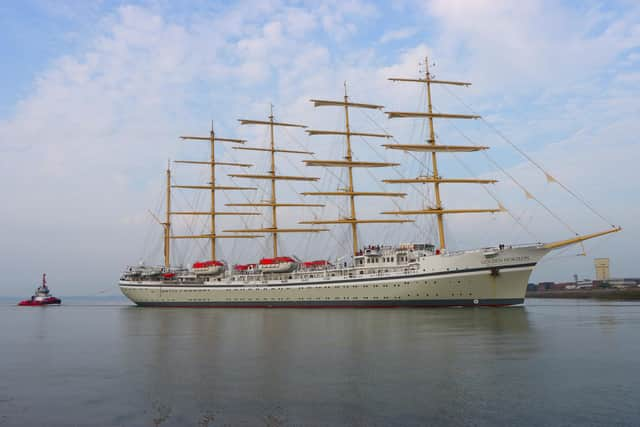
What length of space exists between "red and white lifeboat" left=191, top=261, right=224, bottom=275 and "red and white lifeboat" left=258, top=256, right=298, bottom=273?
850cm

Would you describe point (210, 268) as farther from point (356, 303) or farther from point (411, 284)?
point (411, 284)

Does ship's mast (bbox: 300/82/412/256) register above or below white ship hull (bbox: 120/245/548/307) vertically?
above

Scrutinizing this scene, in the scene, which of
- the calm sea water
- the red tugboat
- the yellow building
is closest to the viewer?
the calm sea water

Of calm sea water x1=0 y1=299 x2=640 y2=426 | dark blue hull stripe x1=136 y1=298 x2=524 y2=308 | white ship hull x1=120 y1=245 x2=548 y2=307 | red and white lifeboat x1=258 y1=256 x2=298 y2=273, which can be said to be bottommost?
calm sea water x1=0 y1=299 x2=640 y2=426

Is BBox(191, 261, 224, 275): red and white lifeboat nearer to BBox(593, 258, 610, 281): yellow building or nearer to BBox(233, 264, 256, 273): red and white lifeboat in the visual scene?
BBox(233, 264, 256, 273): red and white lifeboat

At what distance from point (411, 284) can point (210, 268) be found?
3026 centimetres

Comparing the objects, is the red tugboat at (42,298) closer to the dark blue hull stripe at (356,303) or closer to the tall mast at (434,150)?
the dark blue hull stripe at (356,303)

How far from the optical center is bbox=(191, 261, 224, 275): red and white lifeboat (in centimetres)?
6494

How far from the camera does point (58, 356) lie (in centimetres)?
2294

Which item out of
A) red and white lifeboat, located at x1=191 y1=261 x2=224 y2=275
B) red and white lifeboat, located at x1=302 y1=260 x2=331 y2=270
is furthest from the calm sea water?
red and white lifeboat, located at x1=191 y1=261 x2=224 y2=275

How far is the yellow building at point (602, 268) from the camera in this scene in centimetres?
13138

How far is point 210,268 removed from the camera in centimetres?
6512

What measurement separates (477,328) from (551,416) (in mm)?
17688

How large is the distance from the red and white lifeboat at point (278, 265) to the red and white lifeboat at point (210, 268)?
850 centimetres
